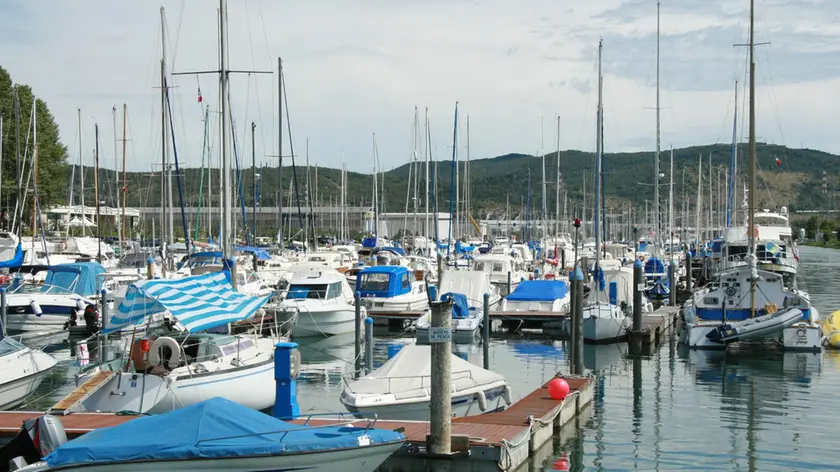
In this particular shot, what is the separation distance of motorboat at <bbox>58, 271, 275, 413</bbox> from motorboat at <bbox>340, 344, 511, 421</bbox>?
269 cm

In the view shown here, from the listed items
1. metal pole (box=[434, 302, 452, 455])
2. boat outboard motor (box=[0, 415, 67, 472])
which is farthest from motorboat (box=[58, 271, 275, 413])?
metal pole (box=[434, 302, 452, 455])

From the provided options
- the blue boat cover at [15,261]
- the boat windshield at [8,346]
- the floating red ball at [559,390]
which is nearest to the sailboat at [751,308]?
the floating red ball at [559,390]

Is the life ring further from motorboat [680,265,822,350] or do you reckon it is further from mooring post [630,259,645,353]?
motorboat [680,265,822,350]

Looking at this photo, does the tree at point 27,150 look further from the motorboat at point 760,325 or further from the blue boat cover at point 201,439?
the blue boat cover at point 201,439

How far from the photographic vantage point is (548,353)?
1405 inches

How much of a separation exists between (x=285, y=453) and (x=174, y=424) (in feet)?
6.10

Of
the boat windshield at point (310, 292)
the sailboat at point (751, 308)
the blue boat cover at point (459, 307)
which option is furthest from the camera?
the boat windshield at point (310, 292)

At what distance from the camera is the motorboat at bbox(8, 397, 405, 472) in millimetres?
14422

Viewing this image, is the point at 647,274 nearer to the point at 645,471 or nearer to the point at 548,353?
the point at 548,353

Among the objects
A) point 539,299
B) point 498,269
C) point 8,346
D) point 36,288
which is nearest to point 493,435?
point 8,346

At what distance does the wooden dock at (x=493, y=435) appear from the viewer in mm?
16750

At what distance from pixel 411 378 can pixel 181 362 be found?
17.2 ft

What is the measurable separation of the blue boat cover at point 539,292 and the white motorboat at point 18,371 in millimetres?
21946

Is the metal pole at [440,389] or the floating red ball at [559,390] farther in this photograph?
the floating red ball at [559,390]
